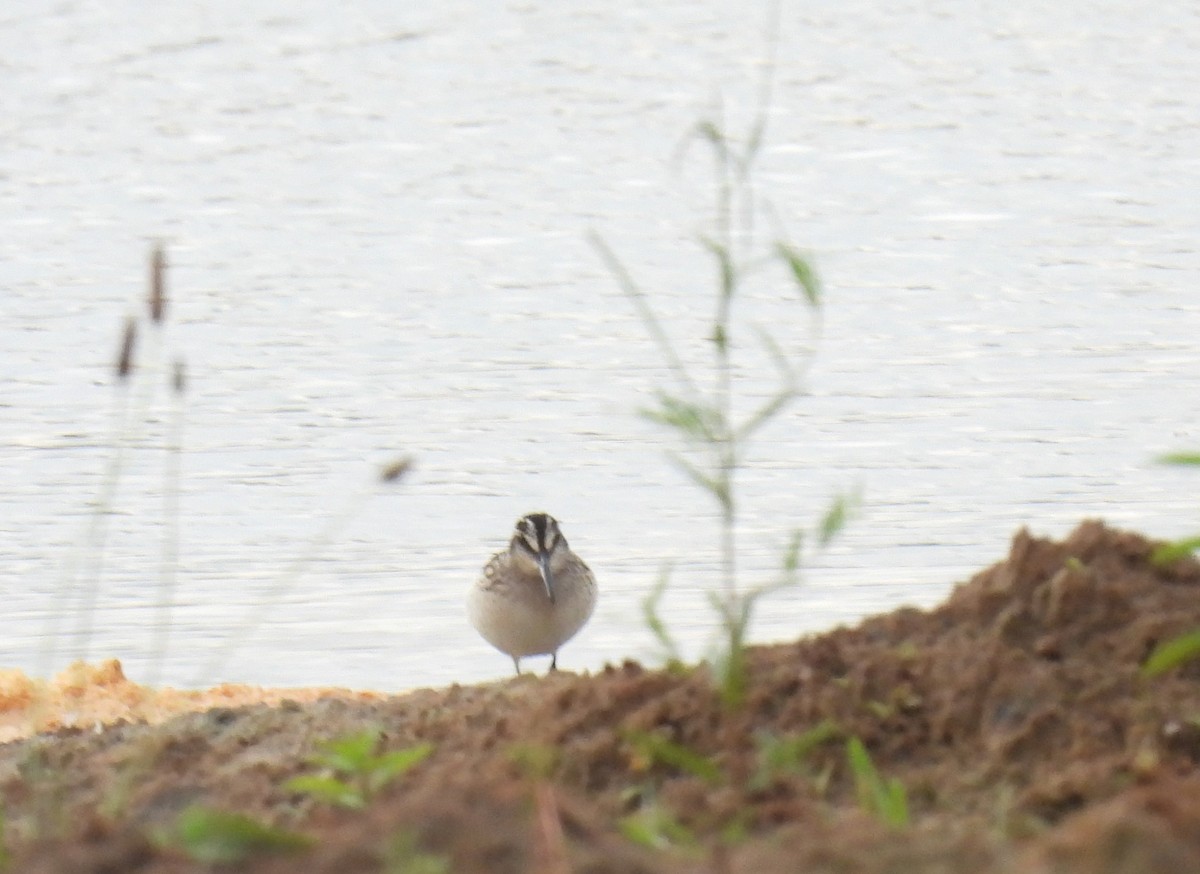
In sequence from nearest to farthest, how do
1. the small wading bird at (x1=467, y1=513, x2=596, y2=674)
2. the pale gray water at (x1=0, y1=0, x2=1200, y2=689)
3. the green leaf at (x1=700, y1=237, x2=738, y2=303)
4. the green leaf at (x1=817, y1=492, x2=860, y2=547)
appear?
the green leaf at (x1=700, y1=237, x2=738, y2=303) < the green leaf at (x1=817, y1=492, x2=860, y2=547) < the small wading bird at (x1=467, y1=513, x2=596, y2=674) < the pale gray water at (x1=0, y1=0, x2=1200, y2=689)

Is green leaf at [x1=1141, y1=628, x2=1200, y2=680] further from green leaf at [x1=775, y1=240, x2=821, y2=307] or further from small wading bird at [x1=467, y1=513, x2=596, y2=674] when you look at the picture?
small wading bird at [x1=467, y1=513, x2=596, y2=674]

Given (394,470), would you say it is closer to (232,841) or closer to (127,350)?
(127,350)

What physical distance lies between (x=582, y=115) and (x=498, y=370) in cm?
646

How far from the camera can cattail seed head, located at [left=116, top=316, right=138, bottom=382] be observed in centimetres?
454

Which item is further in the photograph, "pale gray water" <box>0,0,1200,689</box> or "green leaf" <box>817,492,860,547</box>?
"pale gray water" <box>0,0,1200,689</box>

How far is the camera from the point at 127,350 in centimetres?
455

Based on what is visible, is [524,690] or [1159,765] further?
[524,690]

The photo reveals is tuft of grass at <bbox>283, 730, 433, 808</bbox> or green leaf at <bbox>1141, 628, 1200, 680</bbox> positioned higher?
green leaf at <bbox>1141, 628, 1200, 680</bbox>

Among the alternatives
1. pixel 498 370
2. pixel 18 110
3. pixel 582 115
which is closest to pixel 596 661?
pixel 498 370

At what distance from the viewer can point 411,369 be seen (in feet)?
39.4

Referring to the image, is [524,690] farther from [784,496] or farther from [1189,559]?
[784,496]

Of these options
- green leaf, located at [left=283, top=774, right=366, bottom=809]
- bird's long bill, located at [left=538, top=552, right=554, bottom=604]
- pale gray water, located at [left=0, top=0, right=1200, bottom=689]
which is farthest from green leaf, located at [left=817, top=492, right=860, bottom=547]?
bird's long bill, located at [left=538, top=552, right=554, bottom=604]

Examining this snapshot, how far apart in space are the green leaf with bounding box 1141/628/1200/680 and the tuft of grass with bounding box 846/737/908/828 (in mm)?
563

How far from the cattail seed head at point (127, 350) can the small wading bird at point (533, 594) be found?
167 inches
